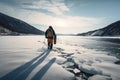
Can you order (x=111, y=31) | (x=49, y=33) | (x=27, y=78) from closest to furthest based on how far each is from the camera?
(x=27, y=78) → (x=49, y=33) → (x=111, y=31)

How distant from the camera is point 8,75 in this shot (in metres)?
4.71

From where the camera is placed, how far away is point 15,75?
4.78m

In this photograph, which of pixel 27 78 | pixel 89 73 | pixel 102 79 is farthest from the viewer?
pixel 89 73

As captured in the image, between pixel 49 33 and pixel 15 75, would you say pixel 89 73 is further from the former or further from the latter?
pixel 49 33

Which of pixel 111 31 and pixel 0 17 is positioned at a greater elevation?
pixel 0 17

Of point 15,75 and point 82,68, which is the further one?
point 82,68

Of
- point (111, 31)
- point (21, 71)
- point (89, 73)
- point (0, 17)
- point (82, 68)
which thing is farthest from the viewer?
point (0, 17)

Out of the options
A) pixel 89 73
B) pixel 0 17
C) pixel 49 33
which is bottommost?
pixel 89 73

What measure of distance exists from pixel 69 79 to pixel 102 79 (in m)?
1.16

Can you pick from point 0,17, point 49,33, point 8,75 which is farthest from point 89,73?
point 0,17

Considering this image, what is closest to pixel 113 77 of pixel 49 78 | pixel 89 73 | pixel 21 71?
pixel 89 73

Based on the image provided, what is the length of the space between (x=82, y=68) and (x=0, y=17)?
213m

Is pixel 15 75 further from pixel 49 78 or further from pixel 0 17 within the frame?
pixel 0 17

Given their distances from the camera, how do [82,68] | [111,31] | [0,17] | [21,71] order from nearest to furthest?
1. [21,71]
2. [82,68]
3. [111,31]
4. [0,17]
